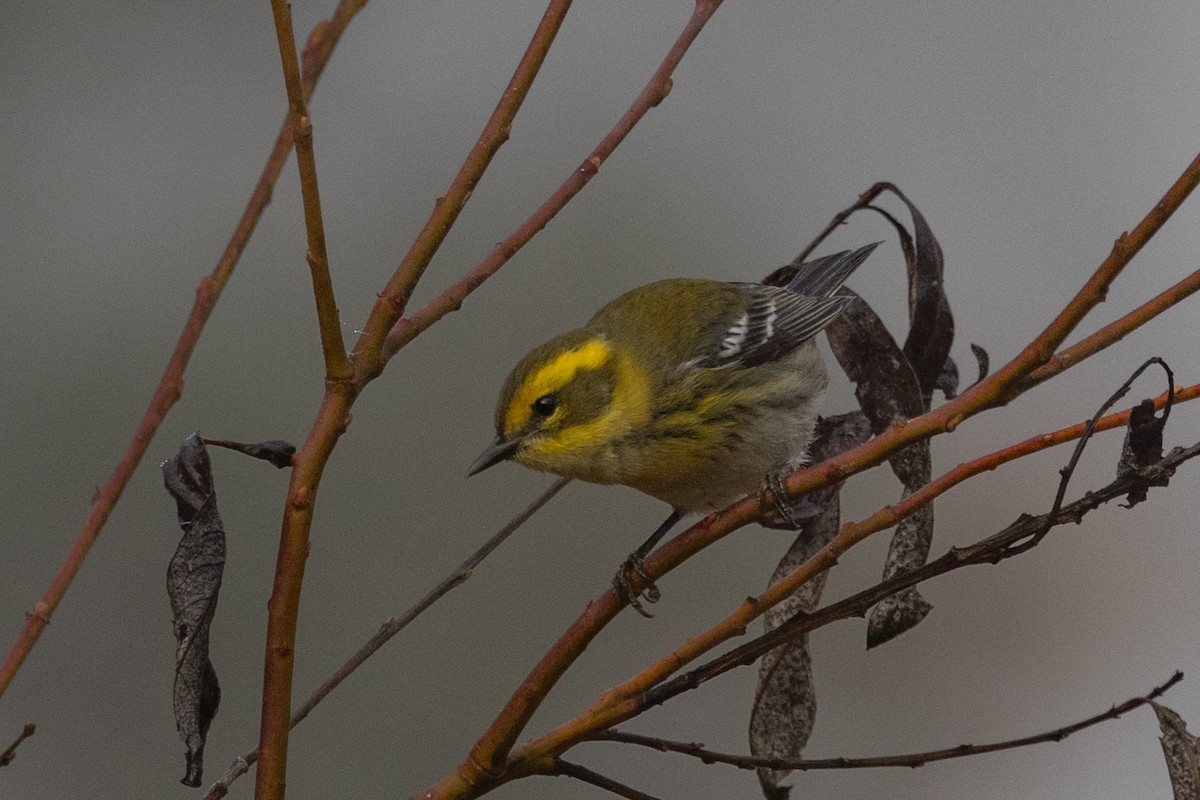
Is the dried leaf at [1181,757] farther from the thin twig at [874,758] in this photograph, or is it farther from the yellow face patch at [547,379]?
the yellow face patch at [547,379]

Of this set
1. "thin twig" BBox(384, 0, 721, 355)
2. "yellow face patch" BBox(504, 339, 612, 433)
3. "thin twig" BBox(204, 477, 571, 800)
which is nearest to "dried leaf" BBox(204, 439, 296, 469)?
"thin twig" BBox(384, 0, 721, 355)

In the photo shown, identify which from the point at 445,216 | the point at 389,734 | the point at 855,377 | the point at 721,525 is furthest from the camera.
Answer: the point at 389,734

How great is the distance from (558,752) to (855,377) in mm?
847

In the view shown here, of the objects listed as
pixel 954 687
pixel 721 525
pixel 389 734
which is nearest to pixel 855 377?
pixel 721 525

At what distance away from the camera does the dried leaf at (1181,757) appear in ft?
5.24

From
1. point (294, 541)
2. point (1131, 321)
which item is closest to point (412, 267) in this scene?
point (294, 541)

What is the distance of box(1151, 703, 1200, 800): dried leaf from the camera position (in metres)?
1.60

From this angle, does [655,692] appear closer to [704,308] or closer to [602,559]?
[704,308]

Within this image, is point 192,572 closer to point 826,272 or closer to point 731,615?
point 731,615

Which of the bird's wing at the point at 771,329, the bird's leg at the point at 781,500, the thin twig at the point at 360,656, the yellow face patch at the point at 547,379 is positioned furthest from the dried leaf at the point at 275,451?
the bird's wing at the point at 771,329

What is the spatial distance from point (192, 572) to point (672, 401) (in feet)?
4.97

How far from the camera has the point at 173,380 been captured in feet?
4.85

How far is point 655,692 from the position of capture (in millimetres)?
1545

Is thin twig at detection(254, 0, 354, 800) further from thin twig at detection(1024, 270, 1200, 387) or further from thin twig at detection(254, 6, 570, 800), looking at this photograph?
thin twig at detection(1024, 270, 1200, 387)
